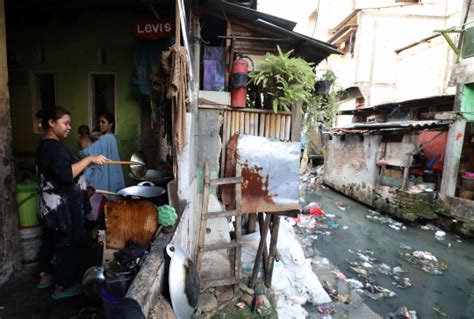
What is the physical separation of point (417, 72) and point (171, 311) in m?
20.0

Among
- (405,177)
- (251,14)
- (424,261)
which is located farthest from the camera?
(405,177)

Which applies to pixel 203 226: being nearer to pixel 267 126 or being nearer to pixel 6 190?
pixel 267 126

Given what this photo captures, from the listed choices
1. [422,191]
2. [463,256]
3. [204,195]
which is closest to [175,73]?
[204,195]

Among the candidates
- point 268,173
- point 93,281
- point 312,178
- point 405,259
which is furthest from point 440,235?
point 93,281

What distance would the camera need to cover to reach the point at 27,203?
3.41m

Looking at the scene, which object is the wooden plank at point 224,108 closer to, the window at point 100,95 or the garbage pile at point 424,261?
the window at point 100,95

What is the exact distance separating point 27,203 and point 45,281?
38.8 inches

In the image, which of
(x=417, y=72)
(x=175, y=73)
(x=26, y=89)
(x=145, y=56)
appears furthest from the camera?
(x=417, y=72)

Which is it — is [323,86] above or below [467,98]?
below

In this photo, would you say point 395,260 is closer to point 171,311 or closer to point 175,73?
point 171,311

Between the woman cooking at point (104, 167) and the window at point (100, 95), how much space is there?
3.44 feet

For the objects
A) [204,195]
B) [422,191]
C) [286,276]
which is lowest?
[286,276]

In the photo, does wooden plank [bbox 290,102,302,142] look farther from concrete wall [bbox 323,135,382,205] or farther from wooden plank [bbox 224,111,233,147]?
concrete wall [bbox 323,135,382,205]

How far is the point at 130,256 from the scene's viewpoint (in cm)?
260
